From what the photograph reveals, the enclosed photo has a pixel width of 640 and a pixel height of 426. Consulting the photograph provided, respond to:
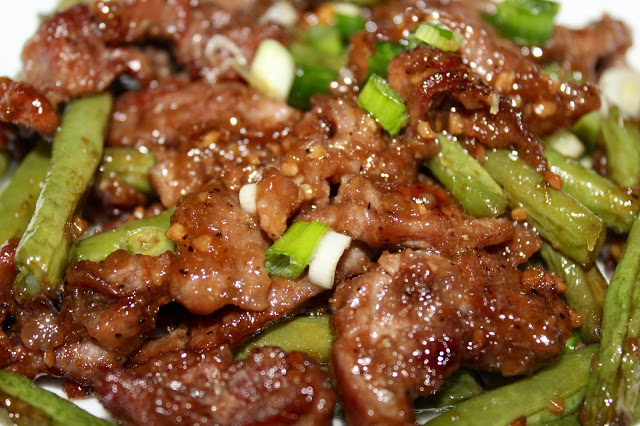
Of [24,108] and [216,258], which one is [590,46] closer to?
[216,258]

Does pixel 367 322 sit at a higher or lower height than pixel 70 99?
lower

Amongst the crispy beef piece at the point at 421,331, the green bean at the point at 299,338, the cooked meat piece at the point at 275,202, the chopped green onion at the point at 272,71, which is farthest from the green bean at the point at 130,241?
the chopped green onion at the point at 272,71

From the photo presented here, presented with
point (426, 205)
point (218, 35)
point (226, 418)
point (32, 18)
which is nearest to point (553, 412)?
point (426, 205)

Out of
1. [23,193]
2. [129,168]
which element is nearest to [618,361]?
[129,168]

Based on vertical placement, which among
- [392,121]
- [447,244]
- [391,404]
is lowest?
[391,404]

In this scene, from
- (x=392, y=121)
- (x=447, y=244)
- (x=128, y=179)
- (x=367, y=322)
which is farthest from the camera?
(x=128, y=179)

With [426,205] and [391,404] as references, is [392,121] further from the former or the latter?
[391,404]

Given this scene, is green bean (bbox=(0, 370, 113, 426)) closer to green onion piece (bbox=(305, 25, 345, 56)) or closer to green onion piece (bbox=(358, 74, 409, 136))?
green onion piece (bbox=(358, 74, 409, 136))
